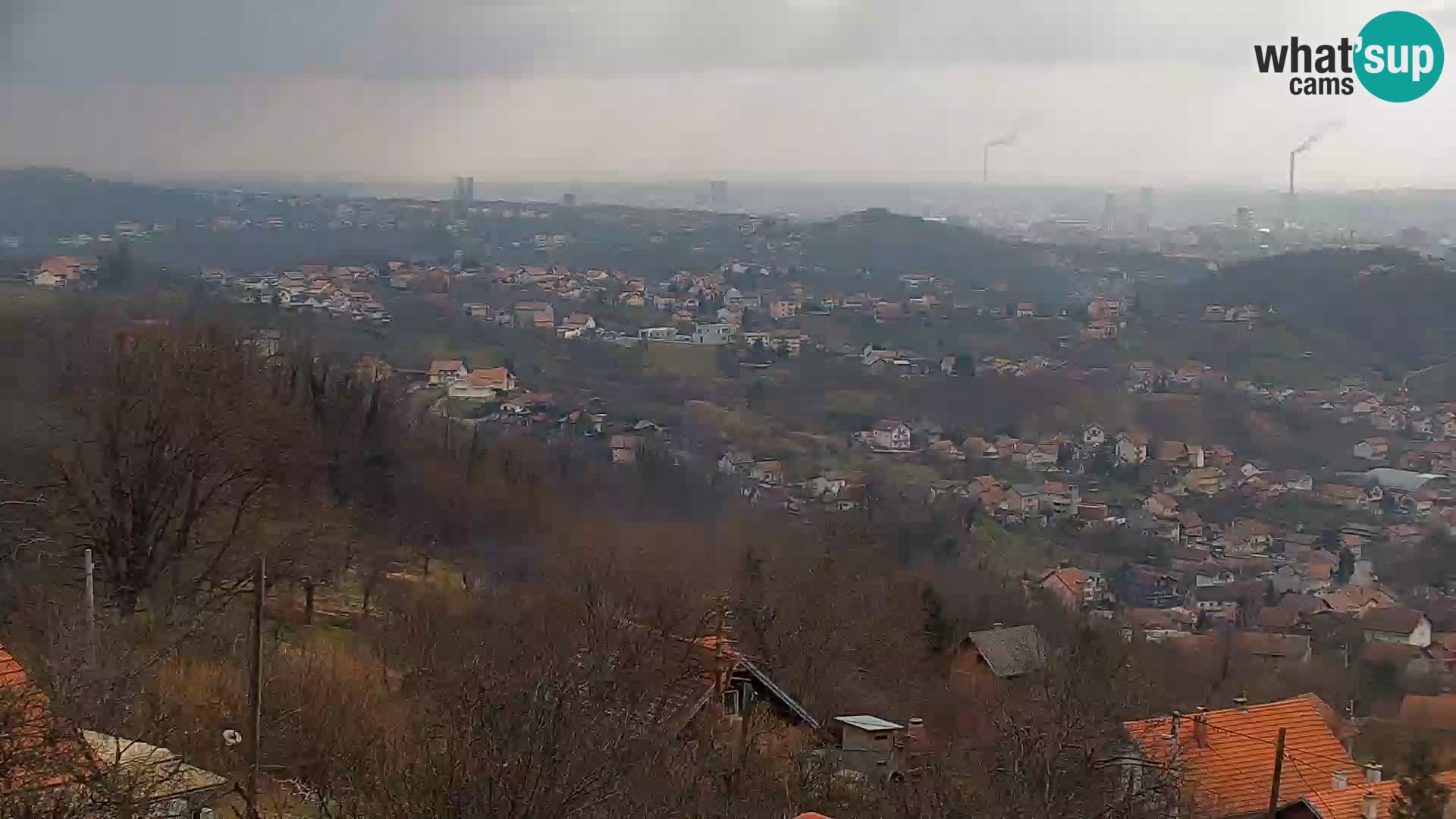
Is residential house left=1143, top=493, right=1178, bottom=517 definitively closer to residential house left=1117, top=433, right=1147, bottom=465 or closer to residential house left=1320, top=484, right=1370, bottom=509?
residential house left=1117, top=433, right=1147, bottom=465

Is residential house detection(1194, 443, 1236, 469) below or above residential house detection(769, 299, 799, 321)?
below

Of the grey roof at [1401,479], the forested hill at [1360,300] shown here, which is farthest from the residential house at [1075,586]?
the forested hill at [1360,300]

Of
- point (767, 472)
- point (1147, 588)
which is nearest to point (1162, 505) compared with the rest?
point (1147, 588)

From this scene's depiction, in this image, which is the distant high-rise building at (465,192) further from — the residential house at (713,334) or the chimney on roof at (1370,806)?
the chimney on roof at (1370,806)

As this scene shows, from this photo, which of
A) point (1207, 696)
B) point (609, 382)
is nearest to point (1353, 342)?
point (609, 382)

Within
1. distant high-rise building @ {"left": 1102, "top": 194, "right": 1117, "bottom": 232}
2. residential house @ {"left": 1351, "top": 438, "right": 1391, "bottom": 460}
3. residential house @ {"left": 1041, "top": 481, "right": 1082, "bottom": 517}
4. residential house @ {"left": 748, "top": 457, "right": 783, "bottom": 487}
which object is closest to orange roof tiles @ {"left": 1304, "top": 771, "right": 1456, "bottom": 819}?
residential house @ {"left": 748, "top": 457, "right": 783, "bottom": 487}

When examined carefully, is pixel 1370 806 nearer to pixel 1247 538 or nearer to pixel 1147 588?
pixel 1147 588
